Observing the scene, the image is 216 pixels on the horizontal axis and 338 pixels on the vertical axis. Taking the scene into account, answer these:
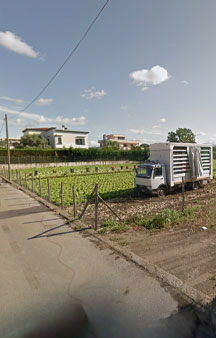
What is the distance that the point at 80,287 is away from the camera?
3682 millimetres

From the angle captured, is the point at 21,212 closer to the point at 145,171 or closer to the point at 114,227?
the point at 114,227

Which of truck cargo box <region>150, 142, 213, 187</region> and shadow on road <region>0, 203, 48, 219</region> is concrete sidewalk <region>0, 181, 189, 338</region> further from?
truck cargo box <region>150, 142, 213, 187</region>

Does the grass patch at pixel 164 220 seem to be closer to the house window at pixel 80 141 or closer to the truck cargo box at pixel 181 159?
the truck cargo box at pixel 181 159

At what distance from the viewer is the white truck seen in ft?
38.0

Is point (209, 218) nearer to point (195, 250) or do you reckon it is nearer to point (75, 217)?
point (195, 250)

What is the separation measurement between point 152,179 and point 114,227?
5497mm

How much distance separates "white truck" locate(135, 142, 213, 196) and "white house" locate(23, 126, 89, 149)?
1576 inches

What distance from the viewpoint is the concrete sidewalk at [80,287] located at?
2.91 metres

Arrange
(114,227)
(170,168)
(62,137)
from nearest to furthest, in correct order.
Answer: (114,227)
(170,168)
(62,137)

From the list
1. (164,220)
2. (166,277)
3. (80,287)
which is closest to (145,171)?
(164,220)

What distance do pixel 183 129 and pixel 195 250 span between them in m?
75.1

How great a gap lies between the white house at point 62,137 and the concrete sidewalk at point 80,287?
46.1 meters

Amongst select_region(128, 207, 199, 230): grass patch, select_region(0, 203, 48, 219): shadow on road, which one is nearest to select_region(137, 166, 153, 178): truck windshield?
select_region(128, 207, 199, 230): grass patch

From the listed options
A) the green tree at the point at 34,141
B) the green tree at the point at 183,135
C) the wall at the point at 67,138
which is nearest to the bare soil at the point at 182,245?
the green tree at the point at 34,141
